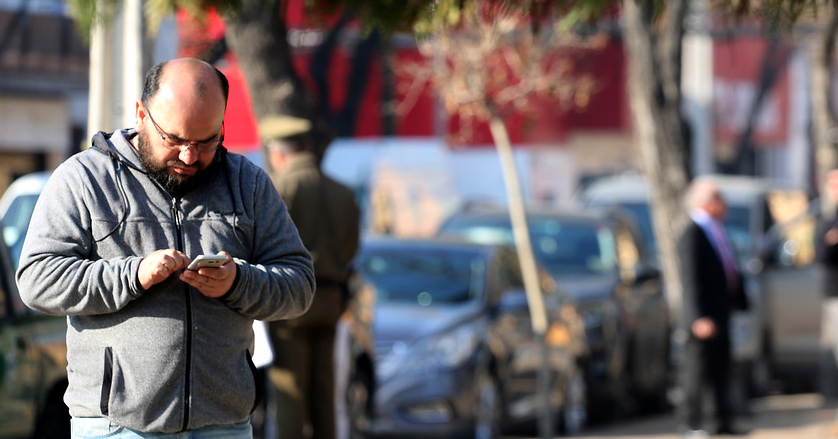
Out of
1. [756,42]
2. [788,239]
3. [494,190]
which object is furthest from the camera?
[756,42]

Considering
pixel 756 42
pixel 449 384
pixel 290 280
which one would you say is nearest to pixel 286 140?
pixel 449 384

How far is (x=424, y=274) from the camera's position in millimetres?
11461

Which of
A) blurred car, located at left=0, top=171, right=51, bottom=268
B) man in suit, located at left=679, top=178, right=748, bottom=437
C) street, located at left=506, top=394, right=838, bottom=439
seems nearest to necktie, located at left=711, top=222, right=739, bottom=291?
man in suit, located at left=679, top=178, right=748, bottom=437

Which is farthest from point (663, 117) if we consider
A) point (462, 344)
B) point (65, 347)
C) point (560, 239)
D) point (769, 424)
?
point (65, 347)

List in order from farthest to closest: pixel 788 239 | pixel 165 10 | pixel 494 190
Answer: pixel 494 190 → pixel 788 239 → pixel 165 10

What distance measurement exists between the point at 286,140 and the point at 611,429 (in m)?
5.95

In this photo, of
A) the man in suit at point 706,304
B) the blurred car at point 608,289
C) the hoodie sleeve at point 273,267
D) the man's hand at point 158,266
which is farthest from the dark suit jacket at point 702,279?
the man's hand at point 158,266

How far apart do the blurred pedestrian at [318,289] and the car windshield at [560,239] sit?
583 centimetres

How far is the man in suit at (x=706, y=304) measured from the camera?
35.3ft

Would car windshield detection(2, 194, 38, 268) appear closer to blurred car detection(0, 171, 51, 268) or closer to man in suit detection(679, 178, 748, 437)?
blurred car detection(0, 171, 51, 268)

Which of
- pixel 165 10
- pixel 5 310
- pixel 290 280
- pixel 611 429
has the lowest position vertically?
pixel 611 429

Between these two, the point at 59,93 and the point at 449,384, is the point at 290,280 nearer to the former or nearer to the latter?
the point at 449,384

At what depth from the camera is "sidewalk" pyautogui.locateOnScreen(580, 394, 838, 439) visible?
12172mm

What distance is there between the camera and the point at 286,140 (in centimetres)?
777
